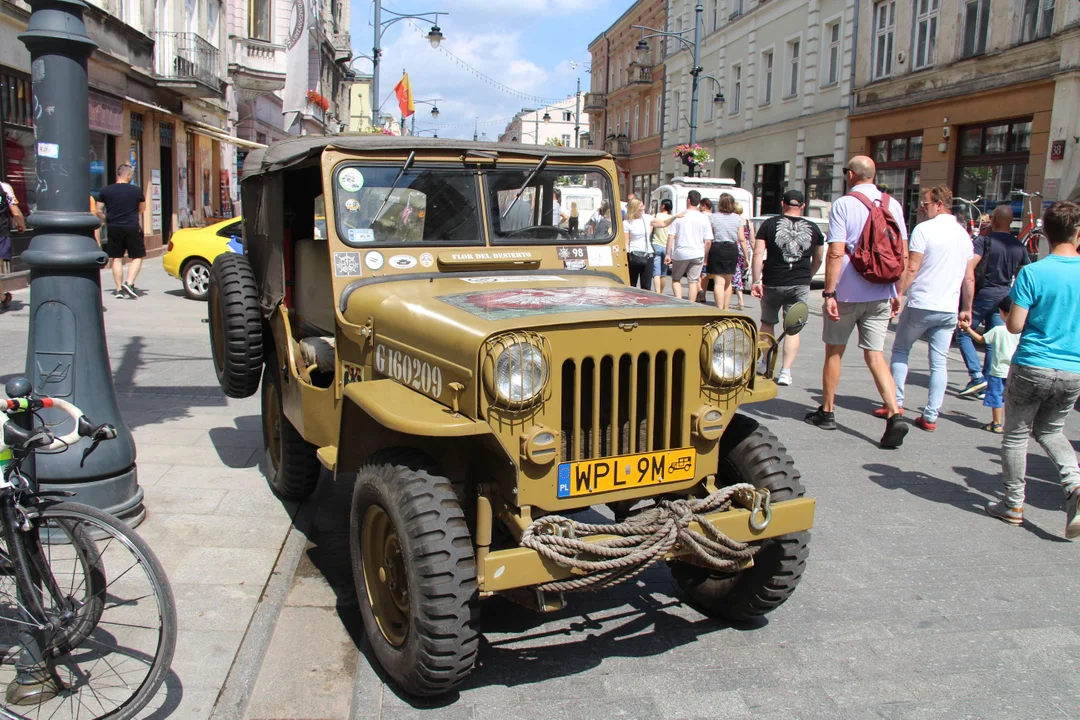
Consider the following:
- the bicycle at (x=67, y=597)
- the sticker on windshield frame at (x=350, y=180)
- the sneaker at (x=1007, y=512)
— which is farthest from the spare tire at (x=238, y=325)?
the sneaker at (x=1007, y=512)

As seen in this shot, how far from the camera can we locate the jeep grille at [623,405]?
3332 millimetres

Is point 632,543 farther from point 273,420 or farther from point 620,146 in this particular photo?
point 620,146

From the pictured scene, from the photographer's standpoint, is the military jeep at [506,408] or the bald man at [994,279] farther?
the bald man at [994,279]

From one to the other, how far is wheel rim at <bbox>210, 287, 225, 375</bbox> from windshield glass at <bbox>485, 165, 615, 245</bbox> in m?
1.90

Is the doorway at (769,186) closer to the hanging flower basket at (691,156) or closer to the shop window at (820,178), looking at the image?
the shop window at (820,178)

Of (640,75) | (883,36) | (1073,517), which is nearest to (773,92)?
(883,36)

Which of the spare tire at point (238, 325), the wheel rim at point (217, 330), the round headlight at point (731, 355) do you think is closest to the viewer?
the round headlight at point (731, 355)

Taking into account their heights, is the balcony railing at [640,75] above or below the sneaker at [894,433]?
above

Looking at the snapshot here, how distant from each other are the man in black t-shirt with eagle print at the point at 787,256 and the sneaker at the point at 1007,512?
9.72 ft

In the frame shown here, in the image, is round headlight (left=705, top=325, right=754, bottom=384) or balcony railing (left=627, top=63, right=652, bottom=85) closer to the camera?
round headlight (left=705, top=325, right=754, bottom=384)

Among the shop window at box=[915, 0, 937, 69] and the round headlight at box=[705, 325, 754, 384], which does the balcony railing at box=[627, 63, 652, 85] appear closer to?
the shop window at box=[915, 0, 937, 69]

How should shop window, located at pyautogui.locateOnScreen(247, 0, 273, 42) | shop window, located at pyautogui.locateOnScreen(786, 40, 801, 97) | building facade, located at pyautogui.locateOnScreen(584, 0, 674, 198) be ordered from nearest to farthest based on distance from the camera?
shop window, located at pyautogui.locateOnScreen(247, 0, 273, 42) < shop window, located at pyautogui.locateOnScreen(786, 40, 801, 97) < building facade, located at pyautogui.locateOnScreen(584, 0, 674, 198)

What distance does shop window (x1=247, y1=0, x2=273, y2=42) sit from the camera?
30766 mm

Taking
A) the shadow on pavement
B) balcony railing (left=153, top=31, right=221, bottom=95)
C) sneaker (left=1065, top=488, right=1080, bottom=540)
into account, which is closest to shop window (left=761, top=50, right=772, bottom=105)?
balcony railing (left=153, top=31, right=221, bottom=95)
